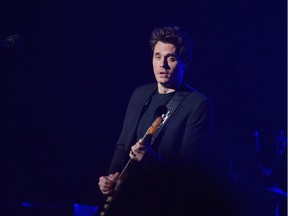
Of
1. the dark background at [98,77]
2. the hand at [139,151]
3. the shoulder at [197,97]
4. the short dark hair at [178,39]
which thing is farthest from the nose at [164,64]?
the dark background at [98,77]

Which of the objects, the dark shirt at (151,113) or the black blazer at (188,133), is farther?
the dark shirt at (151,113)

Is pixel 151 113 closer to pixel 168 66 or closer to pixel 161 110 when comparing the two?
pixel 161 110

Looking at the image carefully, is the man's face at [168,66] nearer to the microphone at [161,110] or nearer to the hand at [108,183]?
the microphone at [161,110]

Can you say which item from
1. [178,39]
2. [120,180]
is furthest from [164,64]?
[120,180]

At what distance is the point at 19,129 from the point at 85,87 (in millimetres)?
847

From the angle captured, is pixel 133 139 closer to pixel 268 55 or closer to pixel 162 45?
pixel 162 45

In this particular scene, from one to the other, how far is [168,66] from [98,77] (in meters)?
1.37

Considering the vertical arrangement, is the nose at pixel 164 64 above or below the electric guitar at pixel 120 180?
above

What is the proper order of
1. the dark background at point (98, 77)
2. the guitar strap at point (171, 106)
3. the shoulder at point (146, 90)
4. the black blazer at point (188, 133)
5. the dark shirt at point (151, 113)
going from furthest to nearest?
the dark background at point (98, 77), the shoulder at point (146, 90), the dark shirt at point (151, 113), the guitar strap at point (171, 106), the black blazer at point (188, 133)

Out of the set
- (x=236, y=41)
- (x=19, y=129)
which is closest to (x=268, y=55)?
(x=236, y=41)

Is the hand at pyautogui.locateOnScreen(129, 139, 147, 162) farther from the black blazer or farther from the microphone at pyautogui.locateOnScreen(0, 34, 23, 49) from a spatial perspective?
the microphone at pyautogui.locateOnScreen(0, 34, 23, 49)

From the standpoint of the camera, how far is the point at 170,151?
9.71ft

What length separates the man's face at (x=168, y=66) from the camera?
312cm

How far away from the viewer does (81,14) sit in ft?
13.9
